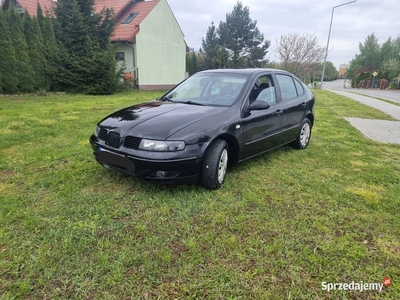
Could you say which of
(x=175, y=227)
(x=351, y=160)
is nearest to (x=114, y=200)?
(x=175, y=227)

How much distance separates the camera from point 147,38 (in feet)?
65.3

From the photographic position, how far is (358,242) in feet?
8.31

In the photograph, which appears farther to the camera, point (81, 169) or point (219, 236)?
point (81, 169)

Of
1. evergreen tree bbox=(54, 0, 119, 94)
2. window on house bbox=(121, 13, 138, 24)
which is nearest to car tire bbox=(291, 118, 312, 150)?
evergreen tree bbox=(54, 0, 119, 94)

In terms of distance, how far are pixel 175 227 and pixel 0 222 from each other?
168 centimetres

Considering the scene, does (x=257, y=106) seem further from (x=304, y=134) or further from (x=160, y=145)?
(x=304, y=134)

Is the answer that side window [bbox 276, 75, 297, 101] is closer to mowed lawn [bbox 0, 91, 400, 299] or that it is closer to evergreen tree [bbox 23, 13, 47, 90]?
mowed lawn [bbox 0, 91, 400, 299]

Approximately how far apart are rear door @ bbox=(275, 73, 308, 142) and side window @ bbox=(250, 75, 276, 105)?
26 centimetres

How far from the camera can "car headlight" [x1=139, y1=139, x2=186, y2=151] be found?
2.93 meters

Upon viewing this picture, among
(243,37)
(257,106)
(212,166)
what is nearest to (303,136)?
(257,106)

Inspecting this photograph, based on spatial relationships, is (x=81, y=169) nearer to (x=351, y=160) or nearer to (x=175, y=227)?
(x=175, y=227)

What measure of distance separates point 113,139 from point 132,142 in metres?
0.31

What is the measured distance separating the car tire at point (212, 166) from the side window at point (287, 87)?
192 cm

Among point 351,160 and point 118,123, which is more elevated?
point 118,123
